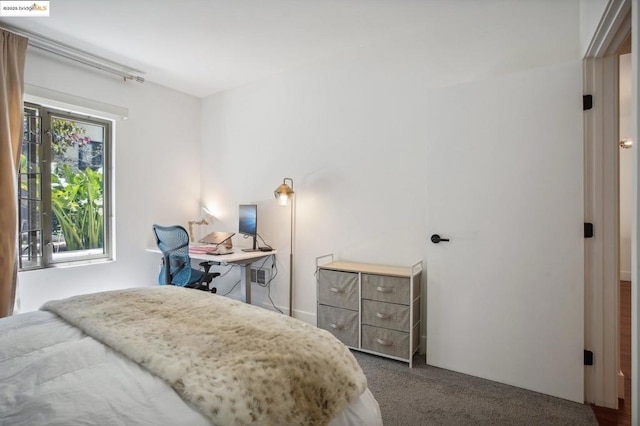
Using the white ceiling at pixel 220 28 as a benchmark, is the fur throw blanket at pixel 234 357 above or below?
below

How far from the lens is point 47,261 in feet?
9.68

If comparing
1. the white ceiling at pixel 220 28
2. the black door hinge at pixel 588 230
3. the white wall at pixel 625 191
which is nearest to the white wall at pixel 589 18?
the white ceiling at pixel 220 28

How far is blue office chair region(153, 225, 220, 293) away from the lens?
112 inches

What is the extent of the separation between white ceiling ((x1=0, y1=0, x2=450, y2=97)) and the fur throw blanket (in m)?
2.14

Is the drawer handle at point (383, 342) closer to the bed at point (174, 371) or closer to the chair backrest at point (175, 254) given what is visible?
the bed at point (174, 371)

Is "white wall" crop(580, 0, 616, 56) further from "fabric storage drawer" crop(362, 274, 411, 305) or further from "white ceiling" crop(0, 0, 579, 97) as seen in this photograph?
"fabric storage drawer" crop(362, 274, 411, 305)

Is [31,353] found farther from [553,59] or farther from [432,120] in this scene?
[553,59]

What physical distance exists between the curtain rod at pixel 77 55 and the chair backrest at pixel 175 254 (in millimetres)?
1675

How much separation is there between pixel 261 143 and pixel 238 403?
10.2 feet

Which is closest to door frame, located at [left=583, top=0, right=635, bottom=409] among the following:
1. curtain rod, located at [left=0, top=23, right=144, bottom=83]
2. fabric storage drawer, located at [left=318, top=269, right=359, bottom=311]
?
fabric storage drawer, located at [left=318, top=269, right=359, bottom=311]

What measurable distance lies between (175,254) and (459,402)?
2509 millimetres

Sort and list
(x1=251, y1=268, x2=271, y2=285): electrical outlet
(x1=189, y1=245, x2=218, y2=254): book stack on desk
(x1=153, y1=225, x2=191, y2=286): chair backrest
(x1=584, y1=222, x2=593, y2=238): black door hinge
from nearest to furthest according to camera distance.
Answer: (x1=584, y1=222, x2=593, y2=238): black door hinge, (x1=153, y1=225, x2=191, y2=286): chair backrest, (x1=189, y1=245, x2=218, y2=254): book stack on desk, (x1=251, y1=268, x2=271, y2=285): electrical outlet

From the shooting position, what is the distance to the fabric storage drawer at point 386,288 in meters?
2.34

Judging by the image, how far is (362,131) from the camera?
289 cm
